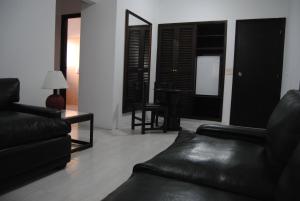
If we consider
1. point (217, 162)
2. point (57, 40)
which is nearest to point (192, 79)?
point (57, 40)

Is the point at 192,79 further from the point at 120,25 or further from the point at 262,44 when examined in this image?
the point at 120,25

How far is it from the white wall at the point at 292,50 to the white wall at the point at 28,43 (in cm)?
375

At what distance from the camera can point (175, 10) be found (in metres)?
5.57

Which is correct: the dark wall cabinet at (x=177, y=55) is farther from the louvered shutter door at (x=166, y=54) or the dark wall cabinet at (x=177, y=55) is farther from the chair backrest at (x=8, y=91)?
the chair backrest at (x=8, y=91)

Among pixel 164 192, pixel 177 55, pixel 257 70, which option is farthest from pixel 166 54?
pixel 164 192

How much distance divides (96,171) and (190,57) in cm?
369

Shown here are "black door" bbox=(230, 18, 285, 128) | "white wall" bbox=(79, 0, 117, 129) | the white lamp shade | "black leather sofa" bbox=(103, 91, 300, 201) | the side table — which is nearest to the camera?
"black leather sofa" bbox=(103, 91, 300, 201)

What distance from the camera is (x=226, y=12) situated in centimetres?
516

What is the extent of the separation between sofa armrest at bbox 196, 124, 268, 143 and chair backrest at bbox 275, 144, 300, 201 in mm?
1000

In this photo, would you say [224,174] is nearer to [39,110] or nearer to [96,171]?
[96,171]

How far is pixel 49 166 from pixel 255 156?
5.80 feet

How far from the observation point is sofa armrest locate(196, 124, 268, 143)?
198cm

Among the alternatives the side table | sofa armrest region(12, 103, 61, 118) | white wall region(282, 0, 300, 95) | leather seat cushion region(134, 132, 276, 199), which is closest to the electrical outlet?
white wall region(282, 0, 300, 95)

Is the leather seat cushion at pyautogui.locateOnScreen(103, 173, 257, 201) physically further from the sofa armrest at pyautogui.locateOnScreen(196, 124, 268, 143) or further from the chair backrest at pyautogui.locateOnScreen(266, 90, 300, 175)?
the sofa armrest at pyautogui.locateOnScreen(196, 124, 268, 143)
